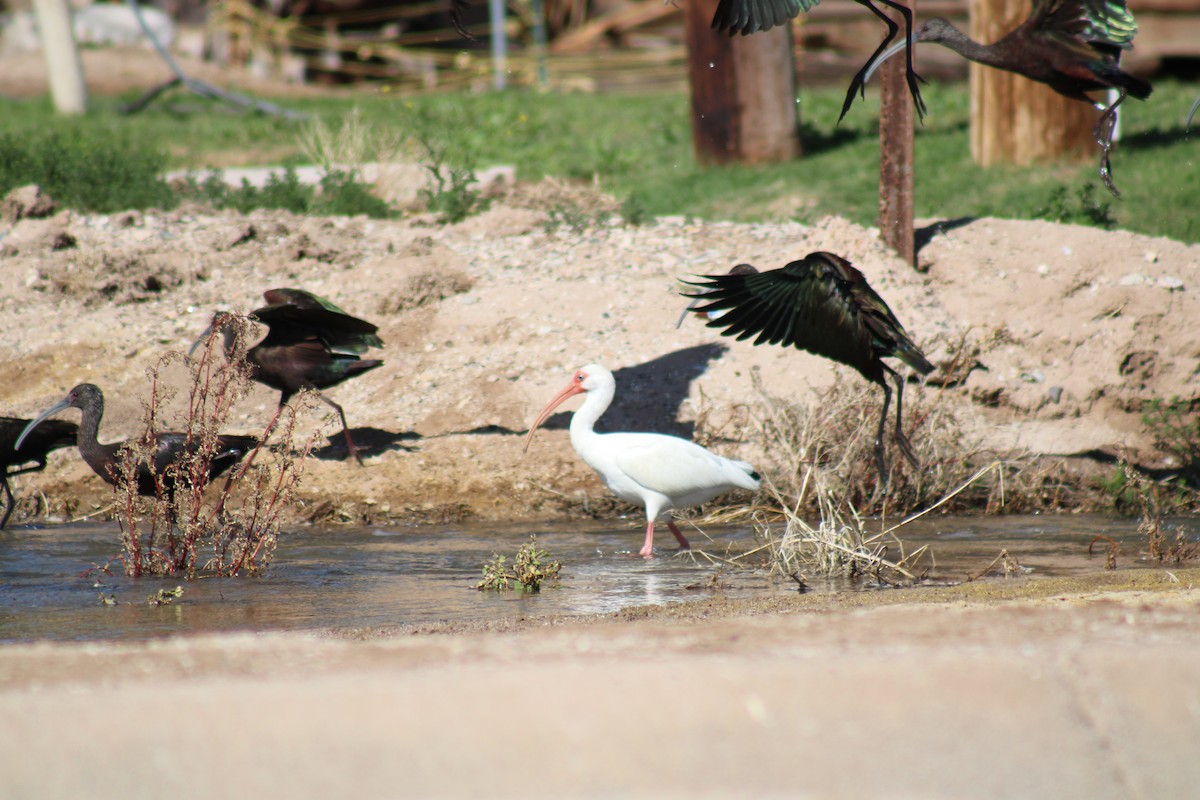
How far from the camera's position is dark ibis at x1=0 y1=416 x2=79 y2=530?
7160 mm

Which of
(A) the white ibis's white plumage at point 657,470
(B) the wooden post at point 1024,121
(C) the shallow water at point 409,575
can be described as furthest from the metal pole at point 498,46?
(A) the white ibis's white plumage at point 657,470

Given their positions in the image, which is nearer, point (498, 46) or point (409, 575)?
point (409, 575)

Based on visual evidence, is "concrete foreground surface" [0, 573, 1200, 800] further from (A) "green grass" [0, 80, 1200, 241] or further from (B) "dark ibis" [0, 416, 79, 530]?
(A) "green grass" [0, 80, 1200, 241]

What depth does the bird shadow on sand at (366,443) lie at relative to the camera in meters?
7.91

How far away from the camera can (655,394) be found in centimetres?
826

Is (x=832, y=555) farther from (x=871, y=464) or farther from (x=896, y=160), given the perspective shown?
(x=896, y=160)

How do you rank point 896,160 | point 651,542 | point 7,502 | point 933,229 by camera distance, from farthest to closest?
point 933,229
point 896,160
point 7,502
point 651,542

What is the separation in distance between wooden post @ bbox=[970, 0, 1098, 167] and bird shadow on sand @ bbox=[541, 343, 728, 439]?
4267 mm

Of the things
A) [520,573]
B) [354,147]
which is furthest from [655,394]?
[354,147]

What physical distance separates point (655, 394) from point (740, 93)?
4.93 metres

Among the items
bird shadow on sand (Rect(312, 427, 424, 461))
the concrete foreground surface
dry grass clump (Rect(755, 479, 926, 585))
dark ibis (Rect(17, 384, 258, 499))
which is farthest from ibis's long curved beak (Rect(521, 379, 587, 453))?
the concrete foreground surface

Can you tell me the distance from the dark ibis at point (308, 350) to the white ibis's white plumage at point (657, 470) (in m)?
1.44

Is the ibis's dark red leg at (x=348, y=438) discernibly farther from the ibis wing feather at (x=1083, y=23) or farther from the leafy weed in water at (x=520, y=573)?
the ibis wing feather at (x=1083, y=23)

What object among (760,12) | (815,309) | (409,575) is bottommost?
(409,575)
